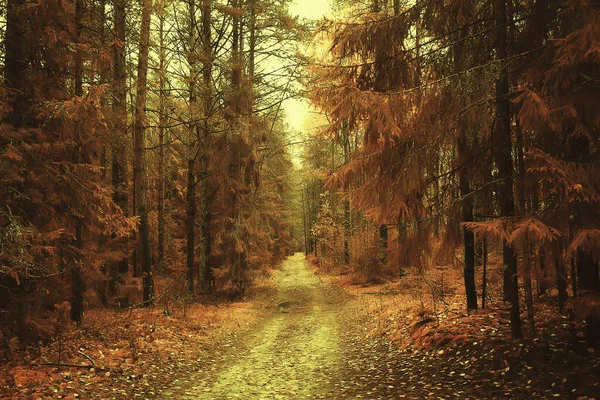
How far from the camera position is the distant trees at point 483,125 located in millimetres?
5008

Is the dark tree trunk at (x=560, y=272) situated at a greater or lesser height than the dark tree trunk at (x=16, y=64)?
lesser

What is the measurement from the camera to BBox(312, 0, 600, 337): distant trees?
5008 mm

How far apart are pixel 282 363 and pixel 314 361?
2.38 ft

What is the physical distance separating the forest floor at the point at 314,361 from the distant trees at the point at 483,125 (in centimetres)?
99

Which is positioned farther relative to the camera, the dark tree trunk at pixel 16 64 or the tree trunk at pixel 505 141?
the dark tree trunk at pixel 16 64

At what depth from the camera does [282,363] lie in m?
8.88

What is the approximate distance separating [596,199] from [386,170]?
3.15 m

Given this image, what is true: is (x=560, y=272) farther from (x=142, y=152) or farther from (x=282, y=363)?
(x=142, y=152)

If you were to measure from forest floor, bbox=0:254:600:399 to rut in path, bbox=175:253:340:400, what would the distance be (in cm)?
2

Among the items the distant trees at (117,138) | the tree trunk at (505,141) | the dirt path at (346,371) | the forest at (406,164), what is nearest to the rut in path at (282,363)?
the dirt path at (346,371)

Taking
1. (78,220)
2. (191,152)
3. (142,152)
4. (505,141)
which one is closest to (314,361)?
(505,141)

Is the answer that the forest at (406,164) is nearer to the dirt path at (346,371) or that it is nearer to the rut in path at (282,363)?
the dirt path at (346,371)

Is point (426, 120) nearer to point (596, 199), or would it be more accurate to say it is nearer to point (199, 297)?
point (596, 199)

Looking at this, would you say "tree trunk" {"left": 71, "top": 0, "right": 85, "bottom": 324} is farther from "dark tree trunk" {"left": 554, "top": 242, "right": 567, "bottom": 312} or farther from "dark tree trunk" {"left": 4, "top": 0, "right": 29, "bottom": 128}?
"dark tree trunk" {"left": 554, "top": 242, "right": 567, "bottom": 312}
